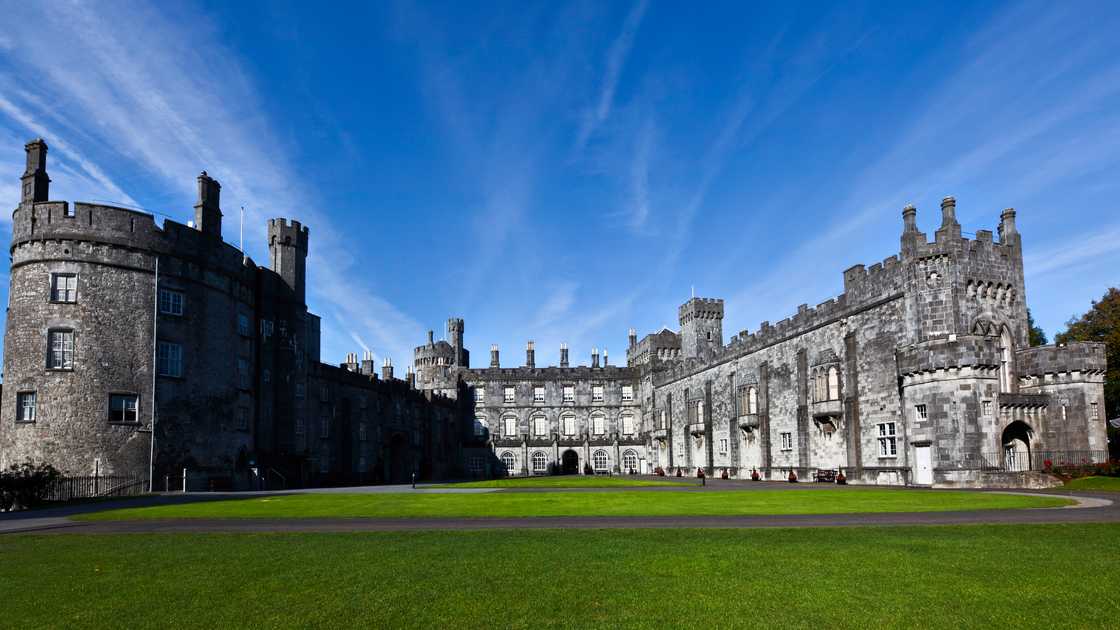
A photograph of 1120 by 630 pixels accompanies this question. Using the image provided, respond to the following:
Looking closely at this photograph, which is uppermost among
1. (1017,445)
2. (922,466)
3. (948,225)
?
(948,225)

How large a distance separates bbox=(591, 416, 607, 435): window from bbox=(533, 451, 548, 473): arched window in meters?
6.88

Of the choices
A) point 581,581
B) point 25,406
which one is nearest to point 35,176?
point 25,406

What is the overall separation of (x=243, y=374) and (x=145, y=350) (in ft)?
22.2

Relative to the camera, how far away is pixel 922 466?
36.0 meters

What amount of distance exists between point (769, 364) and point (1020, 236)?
1853 cm

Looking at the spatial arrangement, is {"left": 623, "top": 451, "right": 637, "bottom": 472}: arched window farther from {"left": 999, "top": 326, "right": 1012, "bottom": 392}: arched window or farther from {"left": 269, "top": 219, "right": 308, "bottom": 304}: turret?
{"left": 999, "top": 326, "right": 1012, "bottom": 392}: arched window

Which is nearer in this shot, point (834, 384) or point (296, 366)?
point (834, 384)

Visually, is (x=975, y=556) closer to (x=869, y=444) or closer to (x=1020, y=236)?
(x=869, y=444)

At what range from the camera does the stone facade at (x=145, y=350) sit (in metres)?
35.4

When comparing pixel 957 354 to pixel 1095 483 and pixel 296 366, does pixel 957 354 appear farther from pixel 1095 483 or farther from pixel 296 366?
pixel 296 366

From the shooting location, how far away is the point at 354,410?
182 feet

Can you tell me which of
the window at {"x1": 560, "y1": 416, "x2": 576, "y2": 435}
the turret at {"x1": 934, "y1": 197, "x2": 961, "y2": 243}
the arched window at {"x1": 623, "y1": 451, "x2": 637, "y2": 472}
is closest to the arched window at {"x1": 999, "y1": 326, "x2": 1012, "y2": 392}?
the turret at {"x1": 934, "y1": 197, "x2": 961, "y2": 243}

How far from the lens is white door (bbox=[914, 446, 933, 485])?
3544 cm

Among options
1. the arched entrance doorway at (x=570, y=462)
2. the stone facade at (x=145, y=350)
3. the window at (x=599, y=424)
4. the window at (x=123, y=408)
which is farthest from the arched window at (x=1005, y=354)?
the arched entrance doorway at (x=570, y=462)
